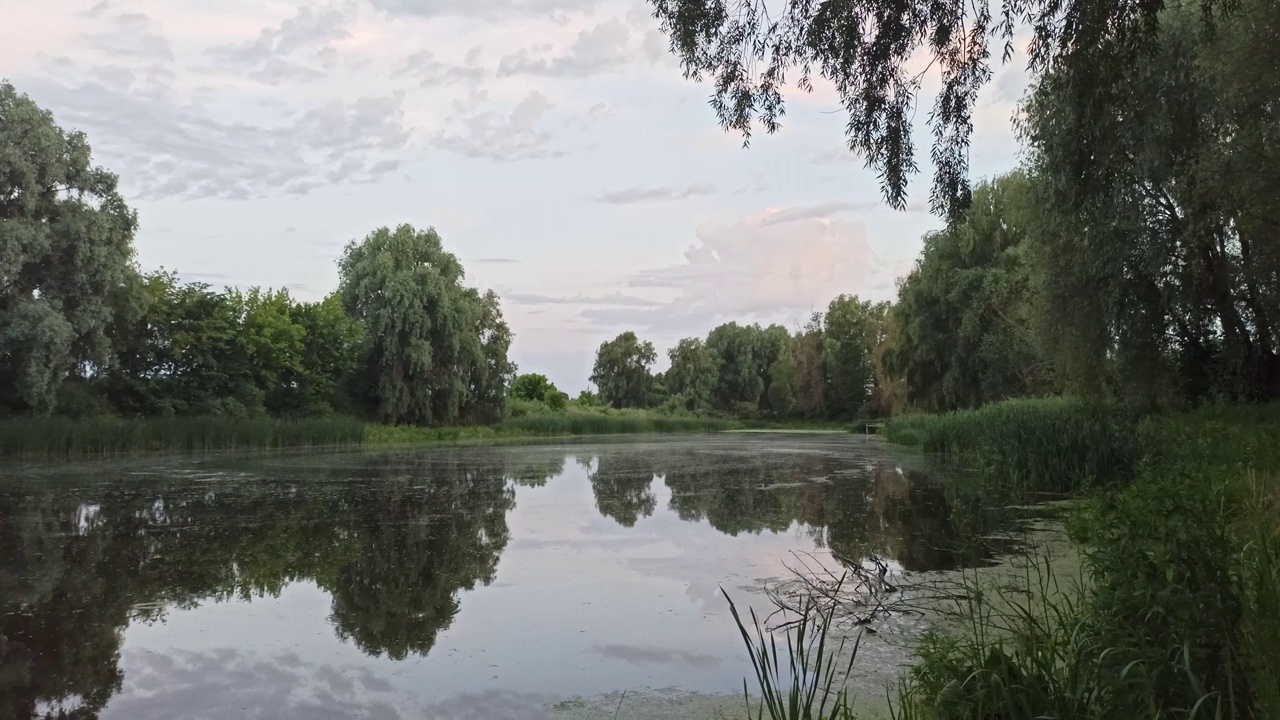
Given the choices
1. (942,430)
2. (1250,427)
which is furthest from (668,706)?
(942,430)

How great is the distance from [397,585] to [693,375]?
59.5 meters

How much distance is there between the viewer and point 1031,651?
2869mm

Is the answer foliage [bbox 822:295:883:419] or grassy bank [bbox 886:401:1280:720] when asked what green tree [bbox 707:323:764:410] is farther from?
grassy bank [bbox 886:401:1280:720]

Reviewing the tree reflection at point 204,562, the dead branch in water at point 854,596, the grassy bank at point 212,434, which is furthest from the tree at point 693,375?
the dead branch in water at point 854,596

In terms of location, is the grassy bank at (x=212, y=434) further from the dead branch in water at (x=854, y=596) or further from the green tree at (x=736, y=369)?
the green tree at (x=736, y=369)

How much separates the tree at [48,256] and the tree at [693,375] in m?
Answer: 43.6

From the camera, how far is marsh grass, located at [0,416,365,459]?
64.0 feet

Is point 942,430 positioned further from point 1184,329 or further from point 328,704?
point 328,704

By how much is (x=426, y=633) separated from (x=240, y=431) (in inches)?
833

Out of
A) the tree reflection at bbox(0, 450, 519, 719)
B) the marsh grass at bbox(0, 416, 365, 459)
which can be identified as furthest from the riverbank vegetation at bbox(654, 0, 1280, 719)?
the marsh grass at bbox(0, 416, 365, 459)

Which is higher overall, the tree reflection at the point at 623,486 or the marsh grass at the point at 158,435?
the marsh grass at the point at 158,435

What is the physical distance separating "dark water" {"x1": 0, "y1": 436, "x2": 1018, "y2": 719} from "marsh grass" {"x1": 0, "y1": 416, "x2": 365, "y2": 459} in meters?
7.78

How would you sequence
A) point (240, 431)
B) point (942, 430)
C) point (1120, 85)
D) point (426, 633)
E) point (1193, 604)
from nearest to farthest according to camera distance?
point (1193, 604) < point (426, 633) < point (1120, 85) < point (942, 430) < point (240, 431)

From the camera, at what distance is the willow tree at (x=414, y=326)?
3303 cm
